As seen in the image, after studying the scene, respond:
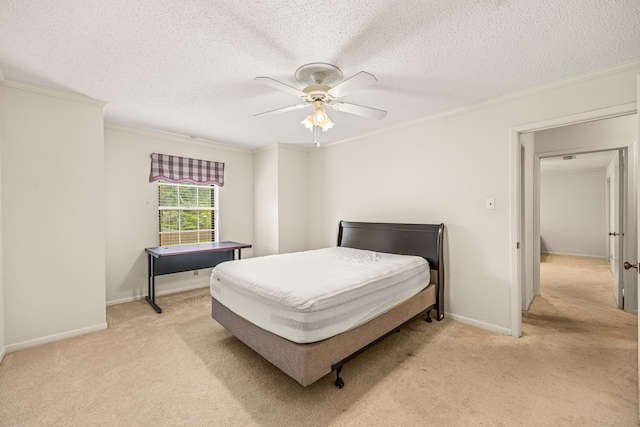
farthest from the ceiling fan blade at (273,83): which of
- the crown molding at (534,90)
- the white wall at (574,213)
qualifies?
the white wall at (574,213)

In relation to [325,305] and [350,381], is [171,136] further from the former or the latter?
[350,381]

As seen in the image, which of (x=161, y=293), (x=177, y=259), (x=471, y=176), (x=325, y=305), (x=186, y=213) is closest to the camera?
(x=325, y=305)

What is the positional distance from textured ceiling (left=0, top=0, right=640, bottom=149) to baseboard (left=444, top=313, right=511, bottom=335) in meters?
2.36

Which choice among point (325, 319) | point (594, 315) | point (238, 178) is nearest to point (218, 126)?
point (238, 178)

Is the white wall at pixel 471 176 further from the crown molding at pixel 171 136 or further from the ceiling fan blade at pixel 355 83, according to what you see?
the crown molding at pixel 171 136

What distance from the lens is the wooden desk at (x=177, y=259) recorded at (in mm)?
3559

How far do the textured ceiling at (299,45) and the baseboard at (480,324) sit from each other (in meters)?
2.36

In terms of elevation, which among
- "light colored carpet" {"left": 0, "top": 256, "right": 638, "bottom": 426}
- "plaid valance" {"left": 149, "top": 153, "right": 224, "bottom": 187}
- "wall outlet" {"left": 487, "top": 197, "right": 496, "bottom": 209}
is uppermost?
"plaid valance" {"left": 149, "top": 153, "right": 224, "bottom": 187}

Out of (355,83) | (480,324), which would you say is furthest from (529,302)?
(355,83)

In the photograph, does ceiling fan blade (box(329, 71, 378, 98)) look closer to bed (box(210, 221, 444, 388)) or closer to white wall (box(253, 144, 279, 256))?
bed (box(210, 221, 444, 388))

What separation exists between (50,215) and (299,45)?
9.19ft

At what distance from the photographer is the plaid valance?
3971 millimetres

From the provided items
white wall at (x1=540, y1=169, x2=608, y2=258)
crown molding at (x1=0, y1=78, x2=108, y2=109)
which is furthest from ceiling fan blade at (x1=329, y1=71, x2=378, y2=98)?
white wall at (x1=540, y1=169, x2=608, y2=258)

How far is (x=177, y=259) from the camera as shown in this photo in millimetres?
3828
